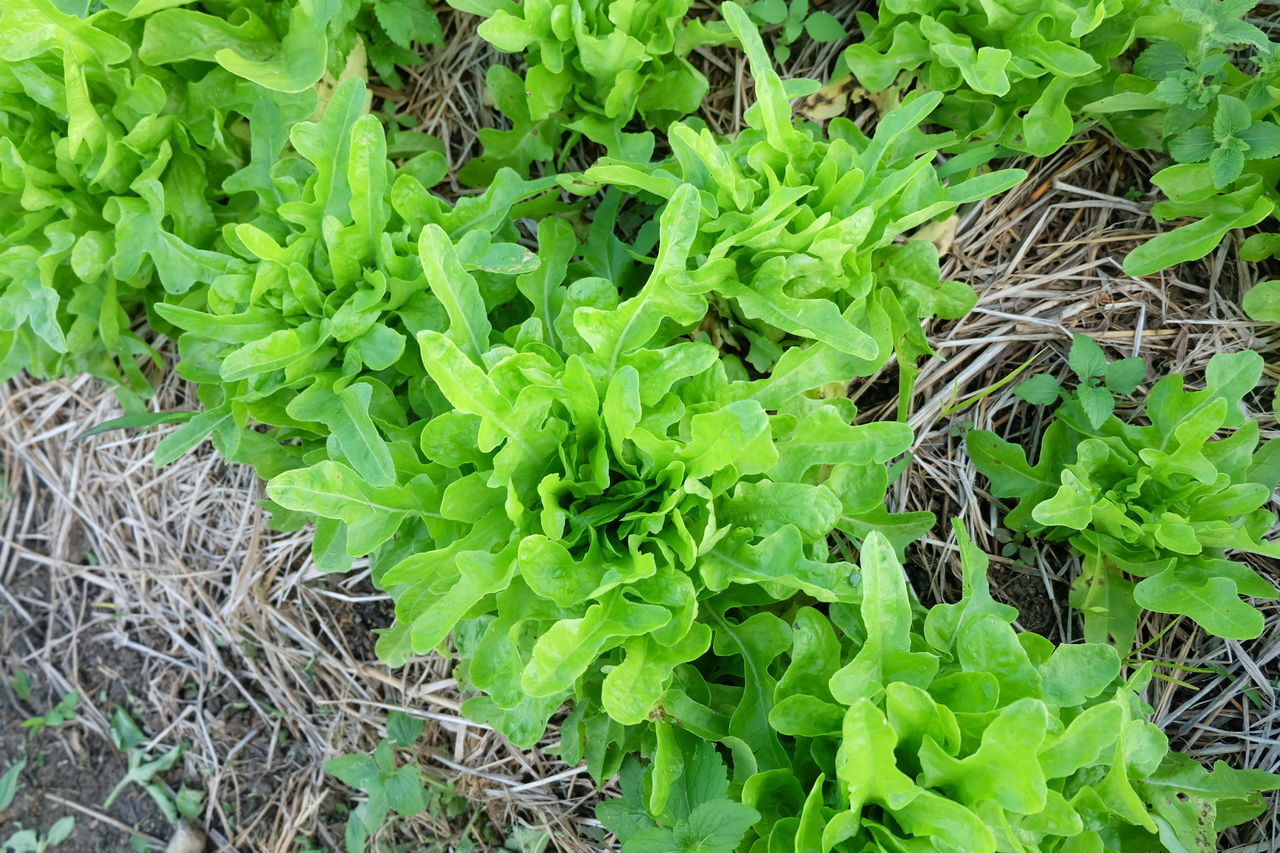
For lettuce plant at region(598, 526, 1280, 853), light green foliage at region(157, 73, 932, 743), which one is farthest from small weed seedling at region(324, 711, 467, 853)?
lettuce plant at region(598, 526, 1280, 853)

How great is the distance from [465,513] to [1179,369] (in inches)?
57.3

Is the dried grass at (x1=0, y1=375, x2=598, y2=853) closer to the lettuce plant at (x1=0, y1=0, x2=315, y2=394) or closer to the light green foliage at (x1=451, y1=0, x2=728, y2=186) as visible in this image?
the lettuce plant at (x1=0, y1=0, x2=315, y2=394)

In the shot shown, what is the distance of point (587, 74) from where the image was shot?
177 cm

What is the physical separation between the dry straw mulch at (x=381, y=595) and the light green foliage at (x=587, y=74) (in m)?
0.20

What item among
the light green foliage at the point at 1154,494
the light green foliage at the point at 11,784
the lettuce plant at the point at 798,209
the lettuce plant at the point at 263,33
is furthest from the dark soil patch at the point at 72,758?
the light green foliage at the point at 1154,494

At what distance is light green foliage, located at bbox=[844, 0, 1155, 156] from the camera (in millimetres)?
1562

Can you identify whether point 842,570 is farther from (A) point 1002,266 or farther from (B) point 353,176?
(B) point 353,176

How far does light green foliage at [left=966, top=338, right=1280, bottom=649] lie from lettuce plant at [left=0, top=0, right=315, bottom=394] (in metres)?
1.59

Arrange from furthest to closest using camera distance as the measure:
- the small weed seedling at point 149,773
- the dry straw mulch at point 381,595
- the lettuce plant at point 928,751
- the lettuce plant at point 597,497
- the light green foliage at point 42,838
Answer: the light green foliage at point 42,838
the small weed seedling at point 149,773
the dry straw mulch at point 381,595
the lettuce plant at point 597,497
the lettuce plant at point 928,751

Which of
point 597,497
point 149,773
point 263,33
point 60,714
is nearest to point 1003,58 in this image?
point 597,497

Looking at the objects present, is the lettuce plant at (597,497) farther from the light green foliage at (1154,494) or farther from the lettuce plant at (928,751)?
the light green foliage at (1154,494)

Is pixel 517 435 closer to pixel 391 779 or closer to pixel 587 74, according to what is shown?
pixel 587 74

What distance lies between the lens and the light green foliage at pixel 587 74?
5.36 feet

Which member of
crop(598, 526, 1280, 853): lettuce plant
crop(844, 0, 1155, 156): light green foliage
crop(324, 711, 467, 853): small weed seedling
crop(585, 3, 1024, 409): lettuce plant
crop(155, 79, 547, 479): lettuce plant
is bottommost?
crop(324, 711, 467, 853): small weed seedling
